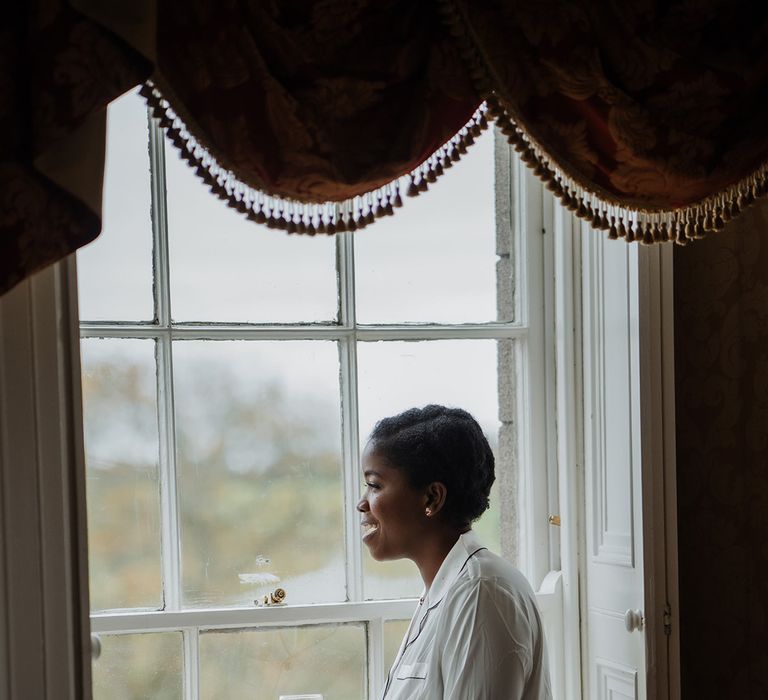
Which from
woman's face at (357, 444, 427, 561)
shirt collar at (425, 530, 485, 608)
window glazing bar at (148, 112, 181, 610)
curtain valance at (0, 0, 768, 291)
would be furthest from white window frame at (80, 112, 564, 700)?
curtain valance at (0, 0, 768, 291)

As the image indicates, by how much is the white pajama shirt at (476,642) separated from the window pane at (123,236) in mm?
898

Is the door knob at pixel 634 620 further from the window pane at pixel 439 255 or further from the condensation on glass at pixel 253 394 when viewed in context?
the window pane at pixel 439 255

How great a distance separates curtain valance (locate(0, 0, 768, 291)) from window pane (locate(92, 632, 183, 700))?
101 cm

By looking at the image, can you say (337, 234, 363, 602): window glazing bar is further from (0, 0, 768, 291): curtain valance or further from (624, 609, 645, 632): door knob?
(624, 609, 645, 632): door knob

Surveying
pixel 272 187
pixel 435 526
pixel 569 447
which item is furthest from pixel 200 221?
pixel 569 447

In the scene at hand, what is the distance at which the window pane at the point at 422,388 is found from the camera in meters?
2.13

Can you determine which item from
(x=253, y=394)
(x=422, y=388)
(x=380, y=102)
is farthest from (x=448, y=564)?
(x=380, y=102)

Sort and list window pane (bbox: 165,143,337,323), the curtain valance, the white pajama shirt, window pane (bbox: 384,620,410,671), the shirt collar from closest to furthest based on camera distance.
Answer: the curtain valance, the white pajama shirt, the shirt collar, window pane (bbox: 165,143,337,323), window pane (bbox: 384,620,410,671)

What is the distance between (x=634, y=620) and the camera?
190cm

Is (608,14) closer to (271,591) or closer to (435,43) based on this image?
(435,43)

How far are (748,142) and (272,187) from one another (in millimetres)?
927

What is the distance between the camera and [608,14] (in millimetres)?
1660

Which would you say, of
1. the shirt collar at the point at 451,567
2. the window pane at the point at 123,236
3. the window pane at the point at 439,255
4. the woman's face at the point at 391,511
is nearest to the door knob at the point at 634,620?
the shirt collar at the point at 451,567

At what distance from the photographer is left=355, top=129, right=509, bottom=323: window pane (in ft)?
7.05
